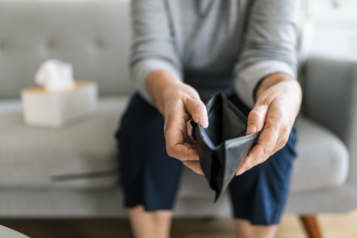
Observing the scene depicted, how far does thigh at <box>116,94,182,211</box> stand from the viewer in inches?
20.5

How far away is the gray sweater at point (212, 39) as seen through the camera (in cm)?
56

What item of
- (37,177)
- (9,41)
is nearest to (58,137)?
(37,177)

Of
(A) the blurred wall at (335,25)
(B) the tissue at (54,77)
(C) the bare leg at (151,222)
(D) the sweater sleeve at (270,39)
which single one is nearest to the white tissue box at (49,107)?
(B) the tissue at (54,77)

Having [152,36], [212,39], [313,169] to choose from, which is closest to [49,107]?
[152,36]

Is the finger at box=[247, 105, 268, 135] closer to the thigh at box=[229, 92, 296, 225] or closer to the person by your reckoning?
the person

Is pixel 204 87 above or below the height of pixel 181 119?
below

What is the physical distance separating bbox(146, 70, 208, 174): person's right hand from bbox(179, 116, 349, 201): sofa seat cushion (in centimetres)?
24

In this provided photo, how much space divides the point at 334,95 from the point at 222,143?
0.56 meters

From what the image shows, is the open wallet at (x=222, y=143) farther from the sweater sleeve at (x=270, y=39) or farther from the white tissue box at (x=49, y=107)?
the white tissue box at (x=49, y=107)

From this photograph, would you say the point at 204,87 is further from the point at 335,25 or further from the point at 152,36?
the point at 335,25

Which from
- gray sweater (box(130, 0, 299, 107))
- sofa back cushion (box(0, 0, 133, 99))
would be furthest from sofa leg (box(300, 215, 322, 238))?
sofa back cushion (box(0, 0, 133, 99))

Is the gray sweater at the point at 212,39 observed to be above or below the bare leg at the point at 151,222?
above

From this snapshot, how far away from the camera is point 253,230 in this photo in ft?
1.73

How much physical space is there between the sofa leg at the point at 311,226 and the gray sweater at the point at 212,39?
0.36 metres
